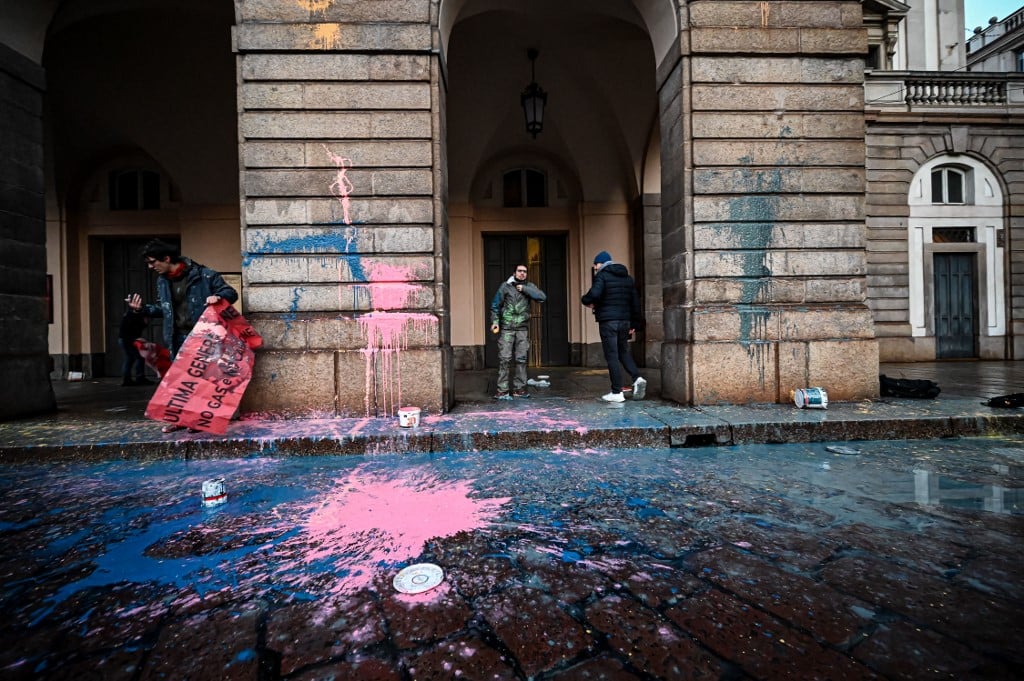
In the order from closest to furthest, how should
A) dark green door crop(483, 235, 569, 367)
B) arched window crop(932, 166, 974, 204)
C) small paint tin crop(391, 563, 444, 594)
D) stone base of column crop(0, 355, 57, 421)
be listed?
small paint tin crop(391, 563, 444, 594), stone base of column crop(0, 355, 57, 421), dark green door crop(483, 235, 569, 367), arched window crop(932, 166, 974, 204)

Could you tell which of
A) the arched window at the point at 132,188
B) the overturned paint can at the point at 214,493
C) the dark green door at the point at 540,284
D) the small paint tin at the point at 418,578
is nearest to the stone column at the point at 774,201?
the small paint tin at the point at 418,578

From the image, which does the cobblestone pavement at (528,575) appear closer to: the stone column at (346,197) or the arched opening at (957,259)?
the stone column at (346,197)

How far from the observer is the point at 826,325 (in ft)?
20.9

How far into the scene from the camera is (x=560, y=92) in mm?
11547

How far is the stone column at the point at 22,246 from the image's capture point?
239 inches

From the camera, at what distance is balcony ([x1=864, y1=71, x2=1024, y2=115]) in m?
13.8

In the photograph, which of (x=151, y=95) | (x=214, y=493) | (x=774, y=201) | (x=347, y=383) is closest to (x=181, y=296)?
(x=347, y=383)

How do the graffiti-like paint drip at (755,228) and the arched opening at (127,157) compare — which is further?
the arched opening at (127,157)

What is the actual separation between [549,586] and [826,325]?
594 centimetres

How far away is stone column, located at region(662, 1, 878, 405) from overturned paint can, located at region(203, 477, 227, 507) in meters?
5.23

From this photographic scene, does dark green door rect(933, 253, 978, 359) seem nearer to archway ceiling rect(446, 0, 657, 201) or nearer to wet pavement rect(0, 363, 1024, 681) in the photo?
archway ceiling rect(446, 0, 657, 201)

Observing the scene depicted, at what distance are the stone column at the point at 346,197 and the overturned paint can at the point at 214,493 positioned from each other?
2.47 metres

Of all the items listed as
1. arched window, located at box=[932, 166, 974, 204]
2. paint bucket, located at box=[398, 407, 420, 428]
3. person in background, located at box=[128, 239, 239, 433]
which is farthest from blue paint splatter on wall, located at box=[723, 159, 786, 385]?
arched window, located at box=[932, 166, 974, 204]

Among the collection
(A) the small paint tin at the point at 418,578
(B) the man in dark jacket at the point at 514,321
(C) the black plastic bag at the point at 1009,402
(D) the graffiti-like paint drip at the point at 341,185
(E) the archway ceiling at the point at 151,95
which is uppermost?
(E) the archway ceiling at the point at 151,95
